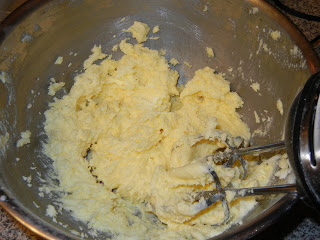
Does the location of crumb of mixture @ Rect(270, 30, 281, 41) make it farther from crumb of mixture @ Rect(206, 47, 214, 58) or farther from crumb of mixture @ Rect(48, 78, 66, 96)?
crumb of mixture @ Rect(48, 78, 66, 96)

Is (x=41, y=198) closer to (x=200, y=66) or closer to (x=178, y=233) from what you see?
(x=178, y=233)

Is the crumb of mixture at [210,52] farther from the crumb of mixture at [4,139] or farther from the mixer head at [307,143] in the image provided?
the crumb of mixture at [4,139]

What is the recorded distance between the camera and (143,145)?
137 cm

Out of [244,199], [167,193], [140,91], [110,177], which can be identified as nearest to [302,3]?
[140,91]

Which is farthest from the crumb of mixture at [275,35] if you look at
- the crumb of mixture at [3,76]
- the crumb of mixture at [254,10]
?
the crumb of mixture at [3,76]

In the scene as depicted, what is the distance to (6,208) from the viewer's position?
0.89 metres

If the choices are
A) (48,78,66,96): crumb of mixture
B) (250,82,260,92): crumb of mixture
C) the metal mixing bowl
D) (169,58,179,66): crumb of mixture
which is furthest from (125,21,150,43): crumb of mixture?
(250,82,260,92): crumb of mixture

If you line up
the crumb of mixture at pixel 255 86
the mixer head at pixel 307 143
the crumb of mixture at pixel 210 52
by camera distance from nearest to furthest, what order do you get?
the mixer head at pixel 307 143 → the crumb of mixture at pixel 255 86 → the crumb of mixture at pixel 210 52

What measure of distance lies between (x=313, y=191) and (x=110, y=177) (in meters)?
0.88

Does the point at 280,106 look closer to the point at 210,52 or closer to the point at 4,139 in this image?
the point at 210,52

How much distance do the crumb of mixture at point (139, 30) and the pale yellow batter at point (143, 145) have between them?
5 cm

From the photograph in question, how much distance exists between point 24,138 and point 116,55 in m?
0.65

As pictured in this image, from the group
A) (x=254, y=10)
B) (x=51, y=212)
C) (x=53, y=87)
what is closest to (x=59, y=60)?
(x=53, y=87)

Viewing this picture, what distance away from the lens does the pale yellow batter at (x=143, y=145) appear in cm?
118
